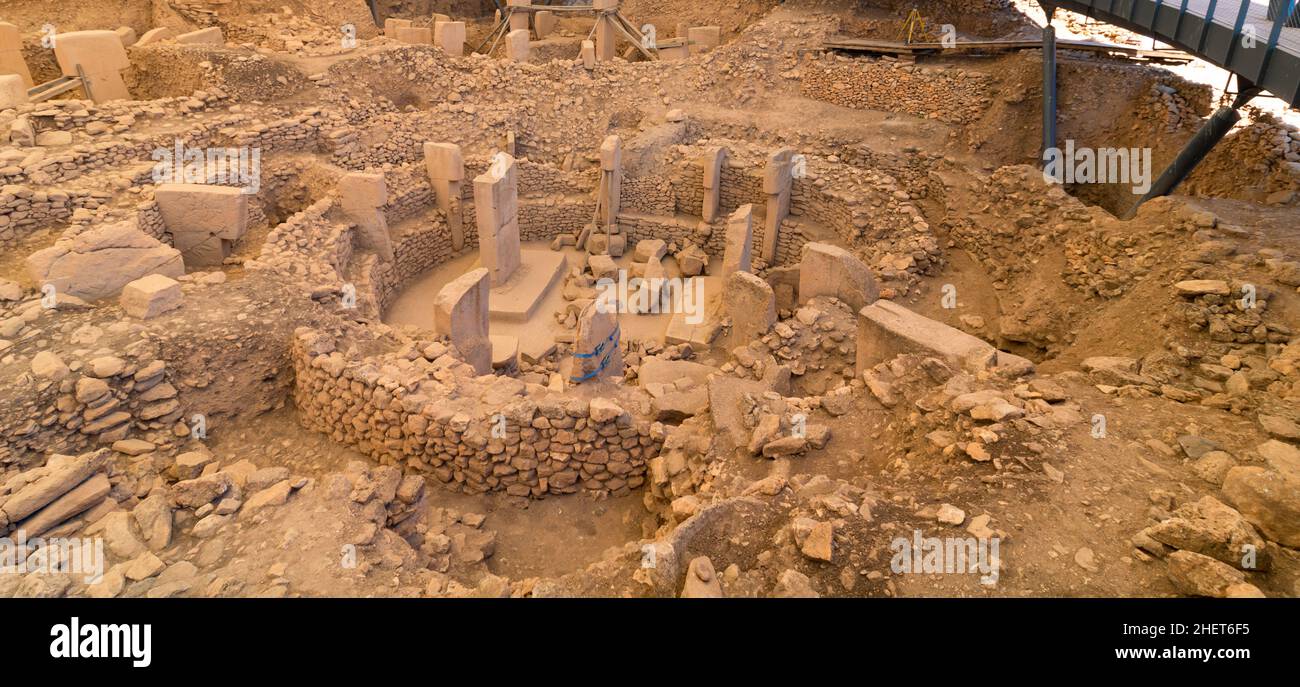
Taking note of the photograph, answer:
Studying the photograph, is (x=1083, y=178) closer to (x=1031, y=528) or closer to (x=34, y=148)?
(x=1031, y=528)

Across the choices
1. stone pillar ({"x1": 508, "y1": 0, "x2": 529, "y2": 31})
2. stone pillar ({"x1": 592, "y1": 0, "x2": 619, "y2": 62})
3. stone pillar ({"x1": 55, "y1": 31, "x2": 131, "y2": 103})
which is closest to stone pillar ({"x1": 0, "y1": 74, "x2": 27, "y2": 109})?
stone pillar ({"x1": 55, "y1": 31, "x2": 131, "y2": 103})

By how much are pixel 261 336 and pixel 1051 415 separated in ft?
23.0

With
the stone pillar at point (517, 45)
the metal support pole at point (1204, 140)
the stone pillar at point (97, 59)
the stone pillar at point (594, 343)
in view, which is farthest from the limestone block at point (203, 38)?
the metal support pole at point (1204, 140)

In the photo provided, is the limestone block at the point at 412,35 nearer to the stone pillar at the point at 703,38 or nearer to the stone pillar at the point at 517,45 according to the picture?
the stone pillar at the point at 517,45

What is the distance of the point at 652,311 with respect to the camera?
1074 cm

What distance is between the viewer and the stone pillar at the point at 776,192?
11195 millimetres

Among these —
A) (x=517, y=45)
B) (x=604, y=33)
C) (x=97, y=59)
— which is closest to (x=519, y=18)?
(x=604, y=33)

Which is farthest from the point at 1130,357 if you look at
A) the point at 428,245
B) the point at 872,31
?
the point at 872,31

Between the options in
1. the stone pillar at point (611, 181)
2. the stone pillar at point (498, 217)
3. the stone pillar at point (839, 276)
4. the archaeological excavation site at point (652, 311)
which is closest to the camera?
the archaeological excavation site at point (652, 311)

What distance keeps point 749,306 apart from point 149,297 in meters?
6.34

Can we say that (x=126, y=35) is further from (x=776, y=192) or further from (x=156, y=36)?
(x=776, y=192)

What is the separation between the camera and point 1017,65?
41.8 feet

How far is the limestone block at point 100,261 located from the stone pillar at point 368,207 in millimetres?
2838

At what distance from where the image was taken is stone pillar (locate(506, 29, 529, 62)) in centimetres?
1516
